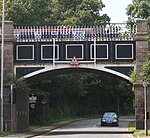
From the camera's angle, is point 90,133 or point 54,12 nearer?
point 90,133

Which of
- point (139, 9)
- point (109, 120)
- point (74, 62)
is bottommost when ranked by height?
point (109, 120)

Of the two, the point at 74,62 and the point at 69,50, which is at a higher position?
the point at 69,50

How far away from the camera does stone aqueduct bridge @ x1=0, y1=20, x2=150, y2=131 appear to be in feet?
132

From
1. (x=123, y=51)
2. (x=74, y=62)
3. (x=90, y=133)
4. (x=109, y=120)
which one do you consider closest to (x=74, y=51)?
(x=74, y=62)

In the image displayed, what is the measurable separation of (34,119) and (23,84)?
13.5 metres

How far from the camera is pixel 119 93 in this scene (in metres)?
92.7

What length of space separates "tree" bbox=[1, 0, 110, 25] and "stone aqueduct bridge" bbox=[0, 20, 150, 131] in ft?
60.5

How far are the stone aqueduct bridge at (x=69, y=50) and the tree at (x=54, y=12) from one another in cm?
1845

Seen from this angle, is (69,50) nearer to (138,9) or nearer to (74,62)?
(74,62)

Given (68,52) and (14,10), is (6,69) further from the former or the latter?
(14,10)

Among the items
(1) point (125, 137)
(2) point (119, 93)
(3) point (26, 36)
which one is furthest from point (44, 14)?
(1) point (125, 137)

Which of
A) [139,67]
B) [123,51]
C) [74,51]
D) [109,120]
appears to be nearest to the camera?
[139,67]

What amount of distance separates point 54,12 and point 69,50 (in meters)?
42.8

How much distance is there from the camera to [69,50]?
1601 inches
